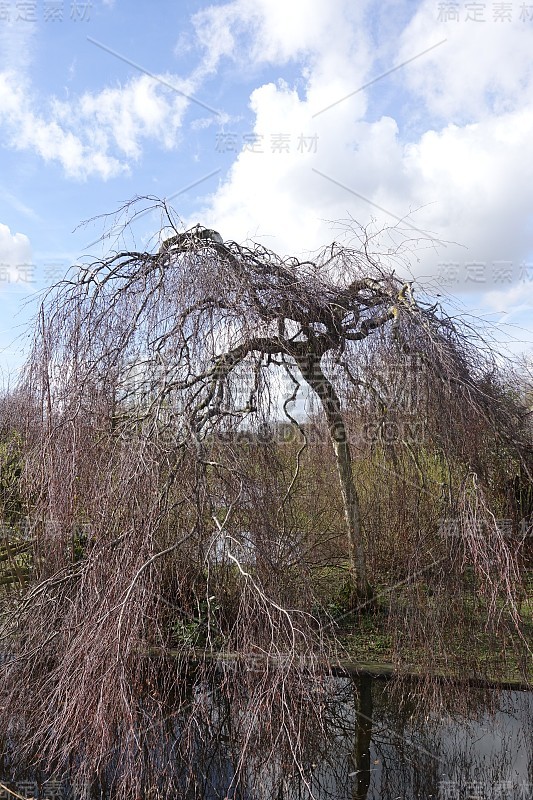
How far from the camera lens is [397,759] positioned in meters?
3.31

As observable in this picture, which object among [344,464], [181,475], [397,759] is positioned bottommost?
[397,759]

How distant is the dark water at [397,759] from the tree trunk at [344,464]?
108 cm

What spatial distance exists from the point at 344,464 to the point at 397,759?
1990 mm

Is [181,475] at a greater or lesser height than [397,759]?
greater

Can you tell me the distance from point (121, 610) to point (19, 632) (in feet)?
3.65

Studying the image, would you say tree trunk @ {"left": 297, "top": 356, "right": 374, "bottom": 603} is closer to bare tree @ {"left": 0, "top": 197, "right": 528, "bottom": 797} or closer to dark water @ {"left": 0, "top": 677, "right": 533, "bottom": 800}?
bare tree @ {"left": 0, "top": 197, "right": 528, "bottom": 797}

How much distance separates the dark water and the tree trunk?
1.08 m

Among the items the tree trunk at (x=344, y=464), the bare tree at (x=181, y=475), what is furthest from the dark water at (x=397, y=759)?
the tree trunk at (x=344, y=464)

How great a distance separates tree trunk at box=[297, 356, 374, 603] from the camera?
4.55 metres

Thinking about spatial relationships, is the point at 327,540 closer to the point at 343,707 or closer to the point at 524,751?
the point at 343,707

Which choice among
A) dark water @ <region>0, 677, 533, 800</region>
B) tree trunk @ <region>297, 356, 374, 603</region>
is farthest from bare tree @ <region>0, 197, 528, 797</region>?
tree trunk @ <region>297, 356, 374, 603</region>

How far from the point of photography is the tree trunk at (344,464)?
179 inches

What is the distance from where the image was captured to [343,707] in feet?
12.5

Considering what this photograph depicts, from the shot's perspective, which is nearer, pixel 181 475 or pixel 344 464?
pixel 181 475
